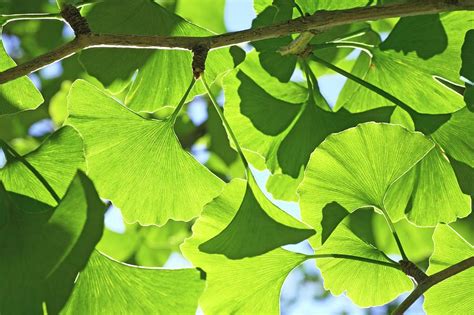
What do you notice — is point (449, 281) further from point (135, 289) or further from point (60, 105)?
point (60, 105)

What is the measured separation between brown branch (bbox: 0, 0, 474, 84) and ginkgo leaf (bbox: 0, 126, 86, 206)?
4.7 inches

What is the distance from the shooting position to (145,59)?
1033mm

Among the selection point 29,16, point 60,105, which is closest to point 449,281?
point 29,16

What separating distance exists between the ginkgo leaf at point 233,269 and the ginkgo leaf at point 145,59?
0.19 meters

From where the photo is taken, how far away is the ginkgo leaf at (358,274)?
3.14ft

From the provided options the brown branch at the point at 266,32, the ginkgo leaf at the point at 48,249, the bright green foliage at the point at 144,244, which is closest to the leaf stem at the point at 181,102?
the brown branch at the point at 266,32

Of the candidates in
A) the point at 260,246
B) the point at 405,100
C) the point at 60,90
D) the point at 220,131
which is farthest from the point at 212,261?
the point at 60,90

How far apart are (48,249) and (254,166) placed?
1.51ft

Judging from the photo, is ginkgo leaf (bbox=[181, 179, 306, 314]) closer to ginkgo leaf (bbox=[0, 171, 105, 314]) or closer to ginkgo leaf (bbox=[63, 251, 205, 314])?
ginkgo leaf (bbox=[63, 251, 205, 314])

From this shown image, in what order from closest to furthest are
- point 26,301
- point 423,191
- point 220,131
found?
point 26,301
point 423,191
point 220,131

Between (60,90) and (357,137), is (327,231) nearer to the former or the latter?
(357,137)

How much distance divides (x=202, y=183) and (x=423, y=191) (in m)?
0.29

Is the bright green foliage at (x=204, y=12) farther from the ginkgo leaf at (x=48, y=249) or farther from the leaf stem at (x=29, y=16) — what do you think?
the ginkgo leaf at (x=48, y=249)

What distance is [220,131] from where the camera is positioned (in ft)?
4.97
